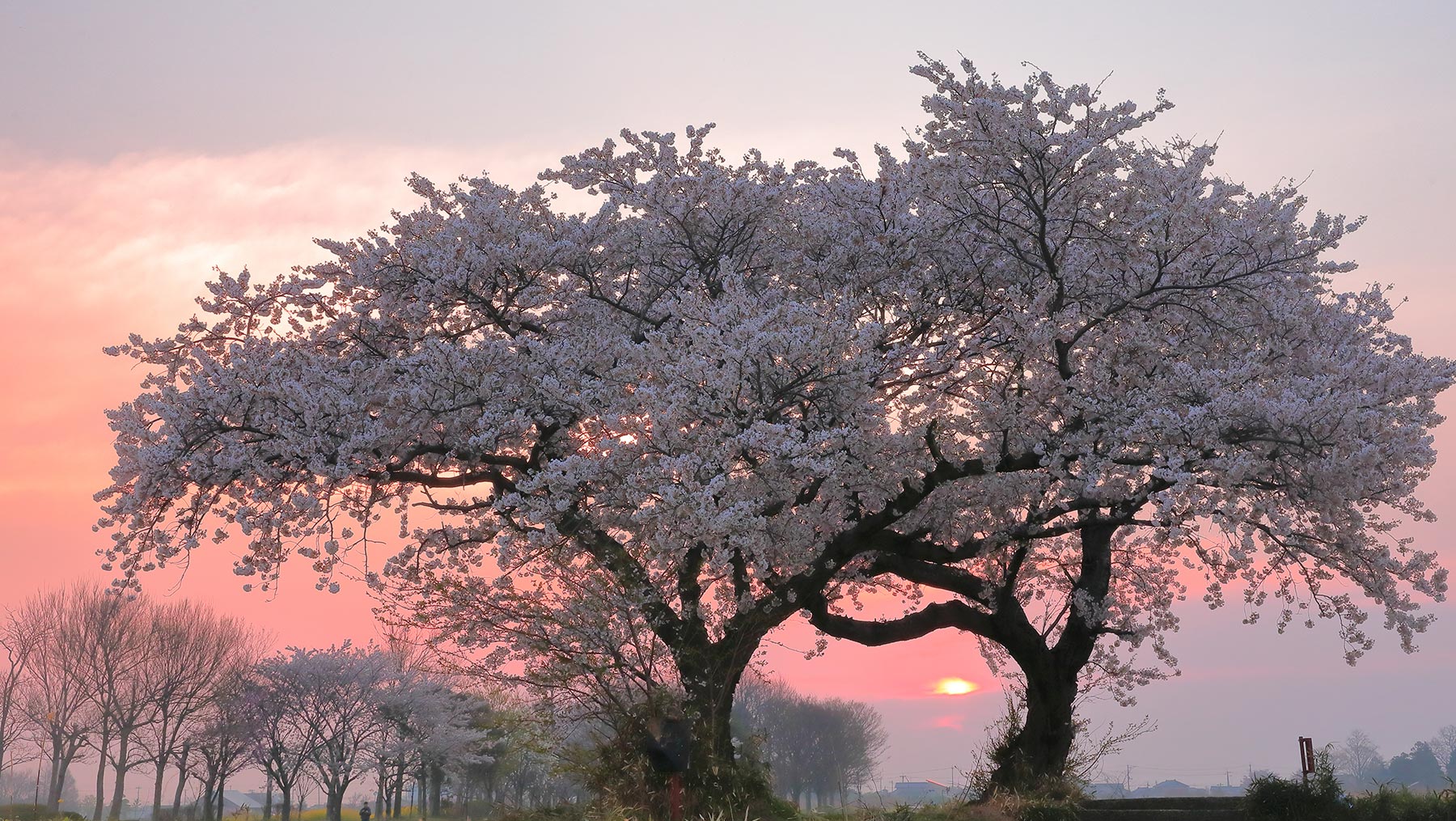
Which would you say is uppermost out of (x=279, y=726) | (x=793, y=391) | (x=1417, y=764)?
(x=793, y=391)

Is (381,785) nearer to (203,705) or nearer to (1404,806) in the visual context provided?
(203,705)

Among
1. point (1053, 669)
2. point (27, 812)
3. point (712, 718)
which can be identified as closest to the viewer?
point (712, 718)

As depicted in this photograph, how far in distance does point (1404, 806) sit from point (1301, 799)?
1287 mm

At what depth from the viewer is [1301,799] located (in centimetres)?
1577

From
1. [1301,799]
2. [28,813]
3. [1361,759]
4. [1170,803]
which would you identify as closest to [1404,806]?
[1301,799]

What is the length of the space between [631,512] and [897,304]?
5.94 metres

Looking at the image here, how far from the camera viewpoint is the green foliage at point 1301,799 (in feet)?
51.1

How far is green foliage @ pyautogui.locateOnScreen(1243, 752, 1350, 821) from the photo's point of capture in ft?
51.1

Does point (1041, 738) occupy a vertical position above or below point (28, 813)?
above

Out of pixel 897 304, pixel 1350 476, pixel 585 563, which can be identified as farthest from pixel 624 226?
pixel 1350 476

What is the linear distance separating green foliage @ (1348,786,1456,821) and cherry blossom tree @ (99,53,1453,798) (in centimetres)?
385

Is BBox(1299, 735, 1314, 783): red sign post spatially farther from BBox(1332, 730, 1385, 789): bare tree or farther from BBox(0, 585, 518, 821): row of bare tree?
BBox(1332, 730, 1385, 789): bare tree

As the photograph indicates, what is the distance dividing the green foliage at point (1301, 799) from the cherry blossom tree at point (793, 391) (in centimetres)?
356

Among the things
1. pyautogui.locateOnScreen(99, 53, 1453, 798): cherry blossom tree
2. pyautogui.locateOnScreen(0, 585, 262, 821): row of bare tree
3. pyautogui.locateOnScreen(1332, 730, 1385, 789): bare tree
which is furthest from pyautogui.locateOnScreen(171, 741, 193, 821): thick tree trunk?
pyautogui.locateOnScreen(1332, 730, 1385, 789): bare tree
